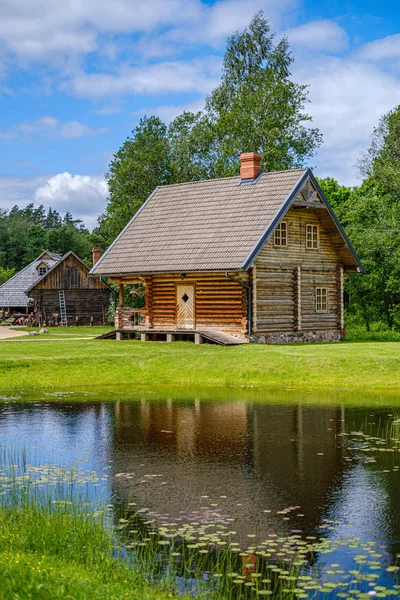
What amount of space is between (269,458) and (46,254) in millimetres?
52690

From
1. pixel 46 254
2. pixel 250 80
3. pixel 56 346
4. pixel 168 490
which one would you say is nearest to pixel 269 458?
pixel 168 490

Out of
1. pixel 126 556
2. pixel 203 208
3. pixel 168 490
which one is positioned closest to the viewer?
pixel 126 556

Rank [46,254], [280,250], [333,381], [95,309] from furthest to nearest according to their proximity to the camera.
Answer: [46,254] → [95,309] → [280,250] → [333,381]

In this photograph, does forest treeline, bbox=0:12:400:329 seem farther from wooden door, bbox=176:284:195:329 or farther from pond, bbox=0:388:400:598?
pond, bbox=0:388:400:598

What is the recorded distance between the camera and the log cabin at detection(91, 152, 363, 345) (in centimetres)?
3369

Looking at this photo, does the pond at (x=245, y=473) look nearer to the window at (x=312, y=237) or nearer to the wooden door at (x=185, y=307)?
the wooden door at (x=185, y=307)

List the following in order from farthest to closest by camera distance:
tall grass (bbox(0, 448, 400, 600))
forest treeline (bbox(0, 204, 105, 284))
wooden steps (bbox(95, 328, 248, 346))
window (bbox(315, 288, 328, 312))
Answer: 1. forest treeline (bbox(0, 204, 105, 284))
2. window (bbox(315, 288, 328, 312))
3. wooden steps (bbox(95, 328, 248, 346))
4. tall grass (bbox(0, 448, 400, 600))

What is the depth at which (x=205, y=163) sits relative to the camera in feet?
178

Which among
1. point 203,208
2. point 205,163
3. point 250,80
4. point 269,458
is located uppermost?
point 250,80

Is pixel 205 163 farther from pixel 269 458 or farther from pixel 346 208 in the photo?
pixel 269 458

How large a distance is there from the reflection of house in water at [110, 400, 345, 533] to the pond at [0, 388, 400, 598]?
3 cm

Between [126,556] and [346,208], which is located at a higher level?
[346,208]

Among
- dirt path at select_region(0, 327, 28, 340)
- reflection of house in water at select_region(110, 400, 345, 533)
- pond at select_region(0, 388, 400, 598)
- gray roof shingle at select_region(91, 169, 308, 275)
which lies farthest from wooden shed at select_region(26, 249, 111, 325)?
reflection of house in water at select_region(110, 400, 345, 533)

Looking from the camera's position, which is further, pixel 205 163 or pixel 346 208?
pixel 205 163
